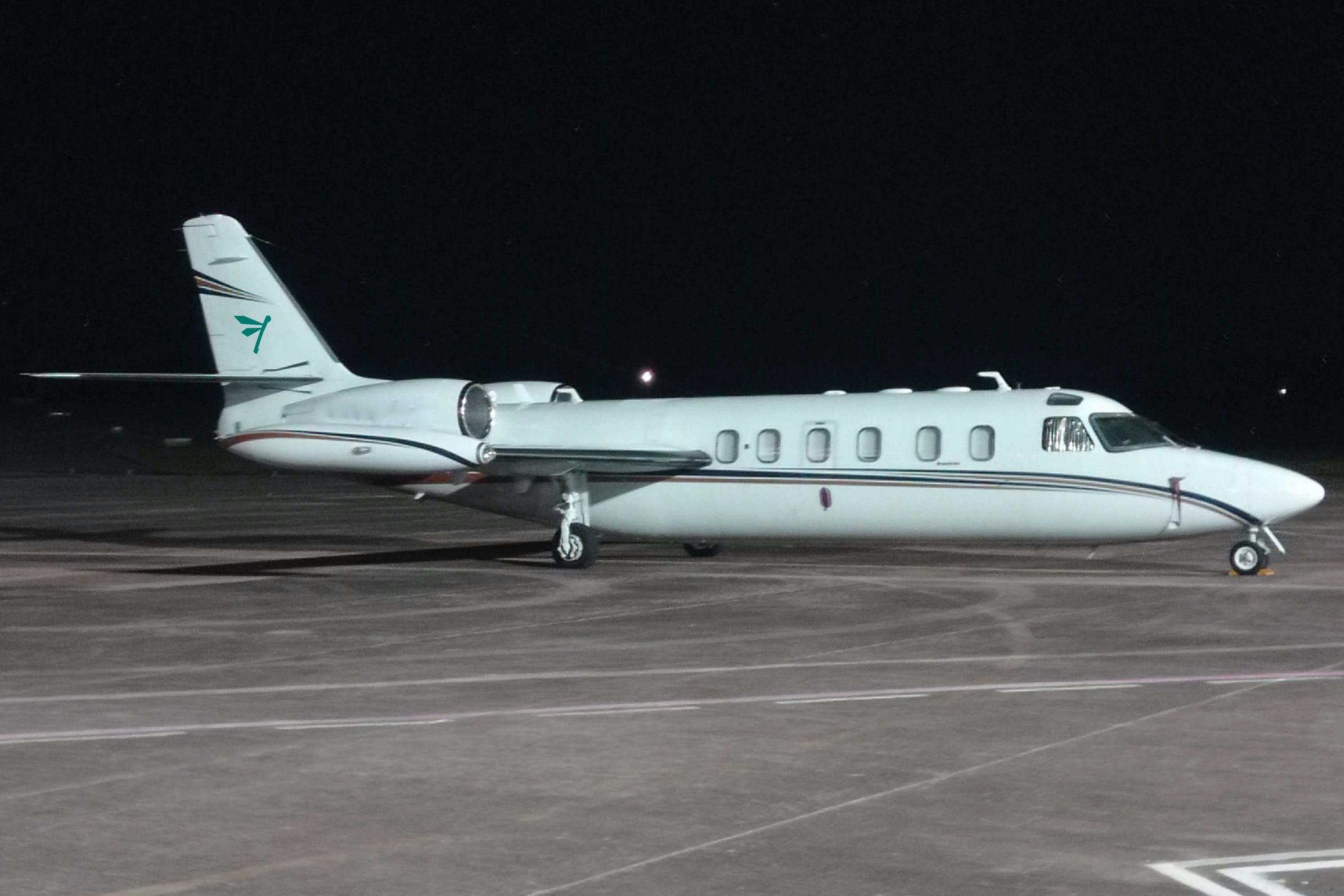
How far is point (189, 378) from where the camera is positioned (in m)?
25.6

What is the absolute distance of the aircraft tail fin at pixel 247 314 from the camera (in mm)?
27141

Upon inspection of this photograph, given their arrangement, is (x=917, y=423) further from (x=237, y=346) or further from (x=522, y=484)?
(x=237, y=346)

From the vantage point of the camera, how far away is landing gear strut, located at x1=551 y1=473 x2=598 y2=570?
25.0 m

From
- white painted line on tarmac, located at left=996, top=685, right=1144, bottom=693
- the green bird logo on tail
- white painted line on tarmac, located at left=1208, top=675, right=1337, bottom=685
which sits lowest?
white painted line on tarmac, located at left=996, top=685, right=1144, bottom=693

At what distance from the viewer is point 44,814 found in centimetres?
934

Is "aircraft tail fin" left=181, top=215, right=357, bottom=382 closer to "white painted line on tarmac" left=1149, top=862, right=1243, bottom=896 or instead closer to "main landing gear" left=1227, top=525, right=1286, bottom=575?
Result: "main landing gear" left=1227, top=525, right=1286, bottom=575

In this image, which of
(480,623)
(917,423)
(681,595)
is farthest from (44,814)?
(917,423)

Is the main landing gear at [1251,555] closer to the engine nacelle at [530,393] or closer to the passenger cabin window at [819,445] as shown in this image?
the passenger cabin window at [819,445]

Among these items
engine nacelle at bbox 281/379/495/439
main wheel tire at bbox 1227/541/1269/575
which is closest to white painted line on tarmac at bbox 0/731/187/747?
Result: engine nacelle at bbox 281/379/495/439

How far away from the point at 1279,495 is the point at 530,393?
40.2ft

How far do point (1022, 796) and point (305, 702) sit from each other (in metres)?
6.27

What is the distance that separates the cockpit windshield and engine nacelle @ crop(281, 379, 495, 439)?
9375mm

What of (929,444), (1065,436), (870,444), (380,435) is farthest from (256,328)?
(1065,436)

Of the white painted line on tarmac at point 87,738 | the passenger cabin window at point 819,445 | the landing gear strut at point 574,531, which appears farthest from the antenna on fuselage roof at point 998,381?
the white painted line on tarmac at point 87,738
